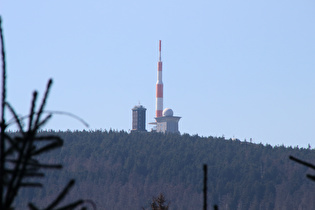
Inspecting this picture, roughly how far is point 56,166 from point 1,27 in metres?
0.82

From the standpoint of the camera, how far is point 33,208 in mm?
3582

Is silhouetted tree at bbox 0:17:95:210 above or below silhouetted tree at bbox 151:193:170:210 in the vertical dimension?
below

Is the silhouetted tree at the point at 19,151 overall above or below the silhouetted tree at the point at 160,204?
below

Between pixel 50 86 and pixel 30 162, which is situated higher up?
pixel 50 86

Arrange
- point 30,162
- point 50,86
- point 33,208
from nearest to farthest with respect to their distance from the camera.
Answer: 1. point 33,208
2. point 50,86
3. point 30,162

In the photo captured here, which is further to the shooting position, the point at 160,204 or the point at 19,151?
the point at 160,204

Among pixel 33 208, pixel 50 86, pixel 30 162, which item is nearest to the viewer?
pixel 33 208

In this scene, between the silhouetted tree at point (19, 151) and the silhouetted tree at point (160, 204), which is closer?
the silhouetted tree at point (19, 151)

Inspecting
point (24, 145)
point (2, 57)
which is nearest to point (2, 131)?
point (24, 145)

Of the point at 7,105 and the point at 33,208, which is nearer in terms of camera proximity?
the point at 33,208

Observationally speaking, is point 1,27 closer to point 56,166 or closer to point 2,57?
point 2,57

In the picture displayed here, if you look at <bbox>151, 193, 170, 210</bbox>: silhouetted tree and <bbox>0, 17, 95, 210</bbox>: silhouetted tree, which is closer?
<bbox>0, 17, 95, 210</bbox>: silhouetted tree

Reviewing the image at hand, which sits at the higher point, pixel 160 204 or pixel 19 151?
pixel 160 204

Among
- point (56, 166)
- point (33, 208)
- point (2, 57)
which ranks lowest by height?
point (33, 208)
